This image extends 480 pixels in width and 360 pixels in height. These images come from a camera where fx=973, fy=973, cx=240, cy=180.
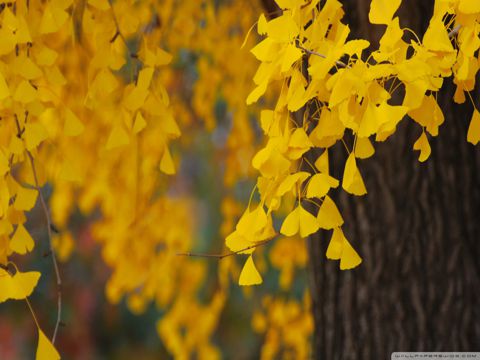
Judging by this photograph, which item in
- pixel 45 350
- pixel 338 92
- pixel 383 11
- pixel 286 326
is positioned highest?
pixel 383 11

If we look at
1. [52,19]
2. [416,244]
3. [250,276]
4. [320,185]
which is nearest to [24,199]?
[52,19]

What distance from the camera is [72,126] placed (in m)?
1.62

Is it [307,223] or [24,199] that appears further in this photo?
[24,199]

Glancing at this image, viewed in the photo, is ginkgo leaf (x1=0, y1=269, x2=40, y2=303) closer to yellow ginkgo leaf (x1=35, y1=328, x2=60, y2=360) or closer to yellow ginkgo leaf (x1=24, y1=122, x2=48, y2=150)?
yellow ginkgo leaf (x1=35, y1=328, x2=60, y2=360)

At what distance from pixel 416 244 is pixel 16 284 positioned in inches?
43.8

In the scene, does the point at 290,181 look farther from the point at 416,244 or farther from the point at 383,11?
the point at 416,244

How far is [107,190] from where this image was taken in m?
3.40

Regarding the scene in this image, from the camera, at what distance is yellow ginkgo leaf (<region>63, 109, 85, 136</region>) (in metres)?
1.62

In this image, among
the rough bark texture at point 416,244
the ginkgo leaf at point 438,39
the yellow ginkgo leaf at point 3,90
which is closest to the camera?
the ginkgo leaf at point 438,39

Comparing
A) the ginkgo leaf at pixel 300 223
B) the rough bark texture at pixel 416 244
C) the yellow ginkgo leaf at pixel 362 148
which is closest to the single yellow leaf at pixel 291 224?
the ginkgo leaf at pixel 300 223

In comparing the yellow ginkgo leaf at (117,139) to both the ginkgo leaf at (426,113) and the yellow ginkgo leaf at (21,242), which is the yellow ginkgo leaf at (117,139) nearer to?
the yellow ginkgo leaf at (21,242)

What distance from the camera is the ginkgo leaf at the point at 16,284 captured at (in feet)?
4.74

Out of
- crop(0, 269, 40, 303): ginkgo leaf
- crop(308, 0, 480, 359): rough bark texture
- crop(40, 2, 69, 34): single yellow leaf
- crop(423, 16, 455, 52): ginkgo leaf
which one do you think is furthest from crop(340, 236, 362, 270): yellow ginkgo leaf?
crop(308, 0, 480, 359): rough bark texture

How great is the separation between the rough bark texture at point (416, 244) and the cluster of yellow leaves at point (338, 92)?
37.3 inches
